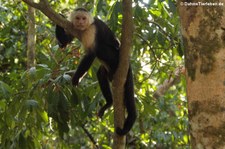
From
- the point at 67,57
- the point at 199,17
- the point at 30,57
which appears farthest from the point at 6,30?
the point at 199,17

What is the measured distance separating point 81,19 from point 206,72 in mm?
1740

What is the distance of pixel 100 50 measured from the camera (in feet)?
10.4

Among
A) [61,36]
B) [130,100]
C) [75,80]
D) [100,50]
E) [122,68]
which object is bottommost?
[130,100]

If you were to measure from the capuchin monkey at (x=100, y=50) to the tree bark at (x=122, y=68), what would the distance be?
0.39 m

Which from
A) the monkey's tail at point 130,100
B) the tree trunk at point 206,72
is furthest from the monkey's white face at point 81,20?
the tree trunk at point 206,72

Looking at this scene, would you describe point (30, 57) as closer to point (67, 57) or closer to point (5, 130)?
point (67, 57)

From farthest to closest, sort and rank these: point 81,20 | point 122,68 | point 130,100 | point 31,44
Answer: point 31,44 → point 81,20 → point 130,100 → point 122,68

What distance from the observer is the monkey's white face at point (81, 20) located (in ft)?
9.68

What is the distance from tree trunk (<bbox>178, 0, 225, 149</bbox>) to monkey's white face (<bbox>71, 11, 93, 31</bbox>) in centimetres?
156

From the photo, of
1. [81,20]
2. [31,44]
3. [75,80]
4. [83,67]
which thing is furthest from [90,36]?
[31,44]

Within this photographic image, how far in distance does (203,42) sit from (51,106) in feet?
5.06

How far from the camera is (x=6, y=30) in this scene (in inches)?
169

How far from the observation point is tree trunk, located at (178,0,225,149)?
4.42 feet

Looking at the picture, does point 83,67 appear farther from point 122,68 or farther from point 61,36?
point 122,68
